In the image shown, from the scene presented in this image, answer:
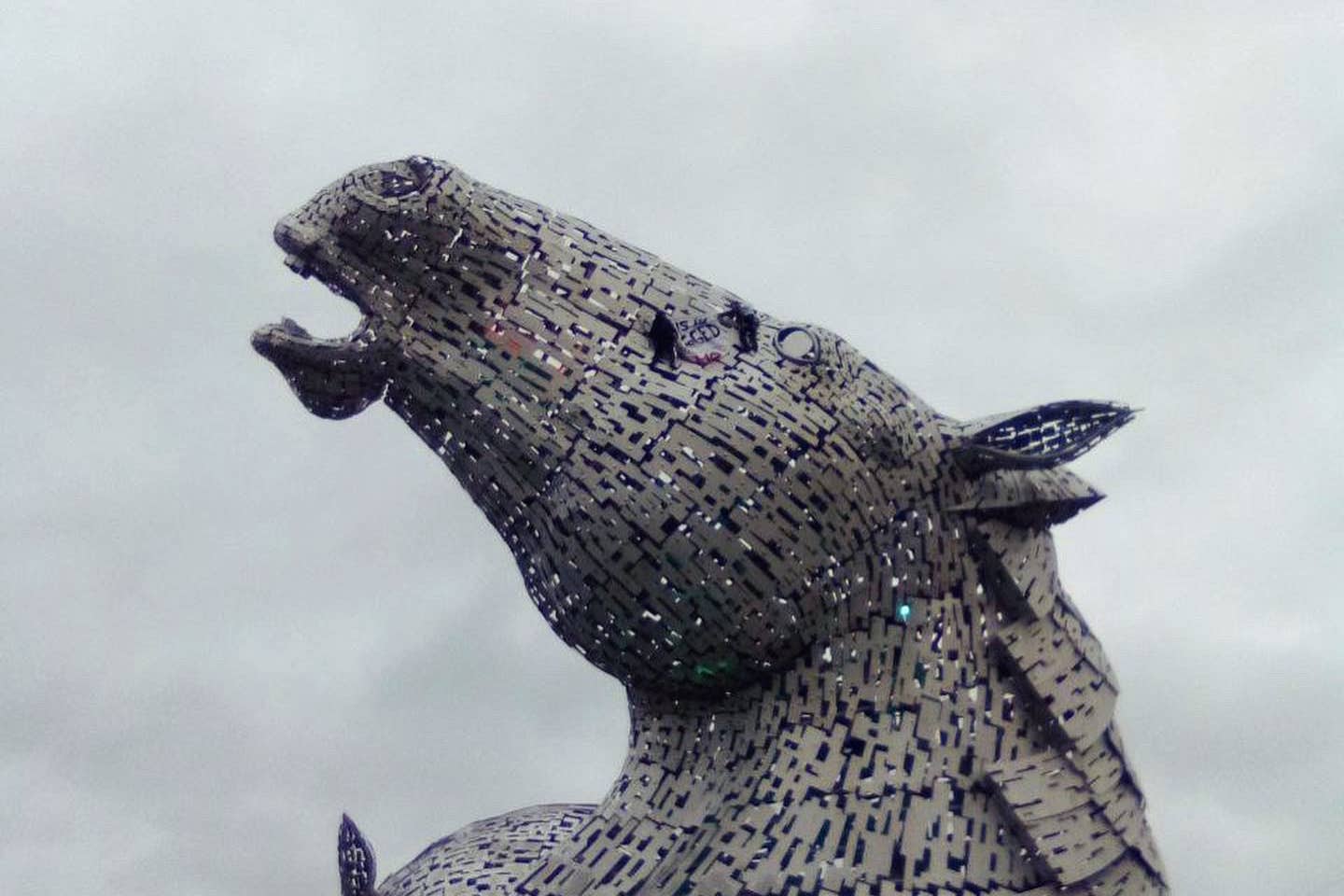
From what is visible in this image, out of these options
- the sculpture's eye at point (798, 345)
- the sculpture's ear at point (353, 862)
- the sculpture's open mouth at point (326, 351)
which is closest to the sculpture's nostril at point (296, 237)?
the sculpture's open mouth at point (326, 351)

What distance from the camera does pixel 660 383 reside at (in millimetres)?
4500

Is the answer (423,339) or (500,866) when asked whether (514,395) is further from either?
(500,866)

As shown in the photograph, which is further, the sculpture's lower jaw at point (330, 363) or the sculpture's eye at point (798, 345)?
the sculpture's lower jaw at point (330, 363)

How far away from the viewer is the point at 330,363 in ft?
15.5

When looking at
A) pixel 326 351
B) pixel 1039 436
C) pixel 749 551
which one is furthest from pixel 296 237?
pixel 1039 436

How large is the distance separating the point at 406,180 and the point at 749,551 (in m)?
1.46

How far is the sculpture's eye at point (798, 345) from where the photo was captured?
4.58 meters

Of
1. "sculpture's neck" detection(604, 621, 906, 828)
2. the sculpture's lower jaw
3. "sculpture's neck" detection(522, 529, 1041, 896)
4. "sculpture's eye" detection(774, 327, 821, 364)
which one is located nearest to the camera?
"sculpture's neck" detection(522, 529, 1041, 896)

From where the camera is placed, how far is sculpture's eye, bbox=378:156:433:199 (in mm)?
4723

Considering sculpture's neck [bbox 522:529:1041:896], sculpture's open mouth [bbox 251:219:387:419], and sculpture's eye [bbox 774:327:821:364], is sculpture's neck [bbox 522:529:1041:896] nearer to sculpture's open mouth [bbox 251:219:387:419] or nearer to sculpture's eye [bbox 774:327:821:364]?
sculpture's eye [bbox 774:327:821:364]

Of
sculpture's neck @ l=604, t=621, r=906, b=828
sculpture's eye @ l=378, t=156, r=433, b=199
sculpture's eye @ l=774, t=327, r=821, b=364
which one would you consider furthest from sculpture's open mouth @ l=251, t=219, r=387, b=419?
sculpture's neck @ l=604, t=621, r=906, b=828

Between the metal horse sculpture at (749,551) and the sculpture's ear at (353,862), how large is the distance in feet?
1.33

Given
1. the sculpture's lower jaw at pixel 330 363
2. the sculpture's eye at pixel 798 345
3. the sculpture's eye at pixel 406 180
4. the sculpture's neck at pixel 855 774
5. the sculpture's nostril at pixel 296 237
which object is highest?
the sculpture's eye at pixel 406 180

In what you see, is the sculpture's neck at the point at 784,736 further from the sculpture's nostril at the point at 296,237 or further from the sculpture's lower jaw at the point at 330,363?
the sculpture's nostril at the point at 296,237
